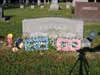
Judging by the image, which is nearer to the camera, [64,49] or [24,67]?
[24,67]

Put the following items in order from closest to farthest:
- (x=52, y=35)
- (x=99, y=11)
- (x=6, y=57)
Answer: (x=6, y=57), (x=52, y=35), (x=99, y=11)

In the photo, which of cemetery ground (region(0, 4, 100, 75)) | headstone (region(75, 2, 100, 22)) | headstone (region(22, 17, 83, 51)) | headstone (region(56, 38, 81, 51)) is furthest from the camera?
headstone (region(75, 2, 100, 22))

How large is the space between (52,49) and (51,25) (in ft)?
3.48

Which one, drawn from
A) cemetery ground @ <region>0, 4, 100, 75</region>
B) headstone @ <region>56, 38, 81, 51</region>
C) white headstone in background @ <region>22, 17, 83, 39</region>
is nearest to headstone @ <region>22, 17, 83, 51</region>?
white headstone in background @ <region>22, 17, 83, 39</region>

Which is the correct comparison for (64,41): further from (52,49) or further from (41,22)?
(41,22)

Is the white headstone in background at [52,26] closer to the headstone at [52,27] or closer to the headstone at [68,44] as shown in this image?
the headstone at [52,27]

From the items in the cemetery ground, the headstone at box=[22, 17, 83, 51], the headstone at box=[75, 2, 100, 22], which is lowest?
the headstone at box=[75, 2, 100, 22]

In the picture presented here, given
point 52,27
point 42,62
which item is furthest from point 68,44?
point 42,62

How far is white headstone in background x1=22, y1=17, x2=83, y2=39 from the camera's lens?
11.9 meters

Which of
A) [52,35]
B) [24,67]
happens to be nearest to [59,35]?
[52,35]

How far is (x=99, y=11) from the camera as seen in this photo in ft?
76.7

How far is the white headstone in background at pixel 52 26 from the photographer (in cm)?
1195

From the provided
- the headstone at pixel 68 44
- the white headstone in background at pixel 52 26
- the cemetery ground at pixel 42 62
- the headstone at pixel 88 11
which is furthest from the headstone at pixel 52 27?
the headstone at pixel 88 11

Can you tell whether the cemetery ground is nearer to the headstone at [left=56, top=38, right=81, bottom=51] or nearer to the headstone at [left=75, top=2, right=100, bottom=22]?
the headstone at [left=56, top=38, right=81, bottom=51]
